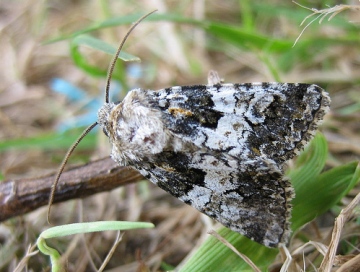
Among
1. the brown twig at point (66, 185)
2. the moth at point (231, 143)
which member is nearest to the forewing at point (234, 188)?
the moth at point (231, 143)

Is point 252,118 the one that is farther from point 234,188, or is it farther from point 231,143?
point 234,188

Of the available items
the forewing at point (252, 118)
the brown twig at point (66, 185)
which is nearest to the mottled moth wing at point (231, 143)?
the forewing at point (252, 118)

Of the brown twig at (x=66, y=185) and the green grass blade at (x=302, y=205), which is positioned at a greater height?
the brown twig at (x=66, y=185)

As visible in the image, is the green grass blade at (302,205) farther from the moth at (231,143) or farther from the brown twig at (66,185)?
the brown twig at (66,185)

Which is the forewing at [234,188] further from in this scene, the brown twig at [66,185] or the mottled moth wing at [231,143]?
the brown twig at [66,185]

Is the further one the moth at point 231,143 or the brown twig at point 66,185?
the brown twig at point 66,185

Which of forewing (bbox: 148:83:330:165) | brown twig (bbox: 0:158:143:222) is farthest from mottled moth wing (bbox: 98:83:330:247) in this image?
brown twig (bbox: 0:158:143:222)

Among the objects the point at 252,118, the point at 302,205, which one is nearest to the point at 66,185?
the point at 252,118

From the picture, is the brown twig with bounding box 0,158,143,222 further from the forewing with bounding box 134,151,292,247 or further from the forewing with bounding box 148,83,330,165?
the forewing with bounding box 148,83,330,165
